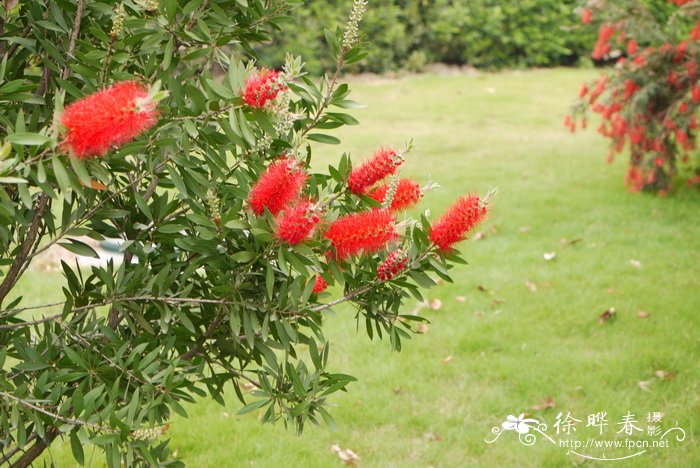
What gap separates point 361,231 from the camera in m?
1.99

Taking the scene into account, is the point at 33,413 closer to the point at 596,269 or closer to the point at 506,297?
the point at 506,297

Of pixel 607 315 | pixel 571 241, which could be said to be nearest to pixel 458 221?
pixel 607 315

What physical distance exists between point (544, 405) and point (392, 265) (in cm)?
215

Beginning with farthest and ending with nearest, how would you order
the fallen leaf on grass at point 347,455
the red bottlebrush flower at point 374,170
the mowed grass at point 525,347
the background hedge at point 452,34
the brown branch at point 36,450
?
1. the background hedge at point 452,34
2. the mowed grass at point 525,347
3. the fallen leaf on grass at point 347,455
4. the brown branch at point 36,450
5. the red bottlebrush flower at point 374,170

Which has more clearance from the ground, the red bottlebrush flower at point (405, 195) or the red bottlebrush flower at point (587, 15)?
the red bottlebrush flower at point (405, 195)

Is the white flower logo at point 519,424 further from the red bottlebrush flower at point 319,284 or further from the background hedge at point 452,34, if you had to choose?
the background hedge at point 452,34

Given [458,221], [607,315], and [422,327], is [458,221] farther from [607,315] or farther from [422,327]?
[607,315]

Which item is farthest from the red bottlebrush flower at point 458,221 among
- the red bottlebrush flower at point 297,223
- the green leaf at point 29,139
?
the green leaf at point 29,139

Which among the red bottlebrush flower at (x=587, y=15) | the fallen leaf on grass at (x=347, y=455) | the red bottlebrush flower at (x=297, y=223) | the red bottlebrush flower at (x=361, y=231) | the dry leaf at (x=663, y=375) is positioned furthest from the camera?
the red bottlebrush flower at (x=587, y=15)

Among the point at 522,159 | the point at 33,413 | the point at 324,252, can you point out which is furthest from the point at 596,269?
the point at 33,413

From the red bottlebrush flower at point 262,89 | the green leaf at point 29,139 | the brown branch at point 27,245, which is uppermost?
the red bottlebrush flower at point 262,89

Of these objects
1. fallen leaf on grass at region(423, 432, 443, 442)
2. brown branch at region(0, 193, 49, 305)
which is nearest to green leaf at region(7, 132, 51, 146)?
brown branch at region(0, 193, 49, 305)

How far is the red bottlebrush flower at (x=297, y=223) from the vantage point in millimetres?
1850

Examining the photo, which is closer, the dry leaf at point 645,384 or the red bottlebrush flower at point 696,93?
the dry leaf at point 645,384
